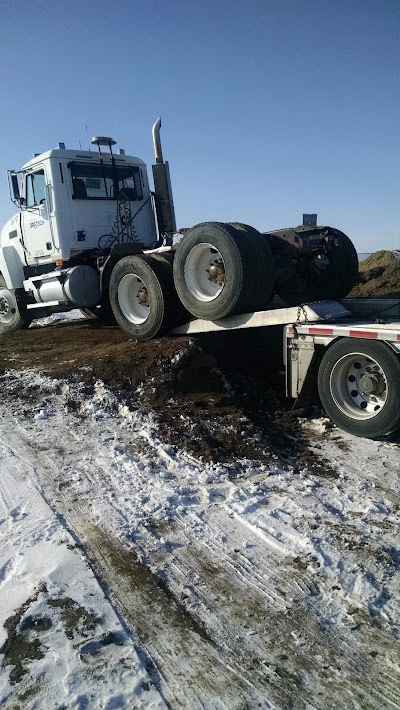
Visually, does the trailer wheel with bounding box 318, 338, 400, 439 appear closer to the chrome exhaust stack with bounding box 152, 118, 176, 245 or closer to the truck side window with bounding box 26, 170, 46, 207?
the chrome exhaust stack with bounding box 152, 118, 176, 245

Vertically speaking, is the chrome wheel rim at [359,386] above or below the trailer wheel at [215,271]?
below

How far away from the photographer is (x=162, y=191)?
34.6ft

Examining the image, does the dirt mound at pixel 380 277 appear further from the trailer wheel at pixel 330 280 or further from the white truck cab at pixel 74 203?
the white truck cab at pixel 74 203

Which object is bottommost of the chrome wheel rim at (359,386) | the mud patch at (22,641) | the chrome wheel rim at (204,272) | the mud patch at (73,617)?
the mud patch at (73,617)

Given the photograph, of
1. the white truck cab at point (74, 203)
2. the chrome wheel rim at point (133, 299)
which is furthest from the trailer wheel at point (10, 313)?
the chrome wheel rim at point (133, 299)

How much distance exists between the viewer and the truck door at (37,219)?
982 cm

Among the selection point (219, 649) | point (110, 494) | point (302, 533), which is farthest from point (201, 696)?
point (110, 494)

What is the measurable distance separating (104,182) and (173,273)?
4.05m

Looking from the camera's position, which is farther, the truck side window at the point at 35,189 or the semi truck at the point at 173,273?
the truck side window at the point at 35,189

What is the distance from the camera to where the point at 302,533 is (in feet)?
11.8

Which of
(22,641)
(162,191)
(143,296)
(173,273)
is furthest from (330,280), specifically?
(22,641)

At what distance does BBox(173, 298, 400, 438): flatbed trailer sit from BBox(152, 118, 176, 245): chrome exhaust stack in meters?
4.80

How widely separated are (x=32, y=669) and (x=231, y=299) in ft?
14.8

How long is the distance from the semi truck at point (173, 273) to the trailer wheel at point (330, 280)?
0.06 feet
